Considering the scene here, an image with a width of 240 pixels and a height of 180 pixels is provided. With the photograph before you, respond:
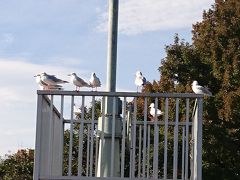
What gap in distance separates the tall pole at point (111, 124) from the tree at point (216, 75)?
44.6 ft

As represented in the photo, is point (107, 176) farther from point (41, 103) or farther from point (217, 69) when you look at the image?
point (217, 69)

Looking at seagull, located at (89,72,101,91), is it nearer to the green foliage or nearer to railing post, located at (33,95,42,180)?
railing post, located at (33,95,42,180)

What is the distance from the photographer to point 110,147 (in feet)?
28.0

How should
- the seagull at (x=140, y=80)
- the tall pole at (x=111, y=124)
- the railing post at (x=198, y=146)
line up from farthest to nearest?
the seagull at (x=140, y=80)
the tall pole at (x=111, y=124)
the railing post at (x=198, y=146)

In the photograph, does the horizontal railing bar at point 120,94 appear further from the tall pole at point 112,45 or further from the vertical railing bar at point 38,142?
the tall pole at point 112,45

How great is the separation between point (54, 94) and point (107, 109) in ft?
2.66

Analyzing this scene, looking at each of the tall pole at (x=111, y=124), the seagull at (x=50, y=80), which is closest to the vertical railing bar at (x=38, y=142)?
the tall pole at (x=111, y=124)

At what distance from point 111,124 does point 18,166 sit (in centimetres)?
1671

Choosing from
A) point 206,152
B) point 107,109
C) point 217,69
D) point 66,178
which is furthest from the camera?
point 217,69

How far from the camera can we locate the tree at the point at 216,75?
22422 mm

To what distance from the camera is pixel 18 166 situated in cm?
2477

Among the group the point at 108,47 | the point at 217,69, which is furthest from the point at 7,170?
the point at 108,47

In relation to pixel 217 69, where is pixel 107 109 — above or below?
below

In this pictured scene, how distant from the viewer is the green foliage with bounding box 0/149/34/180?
2447cm
